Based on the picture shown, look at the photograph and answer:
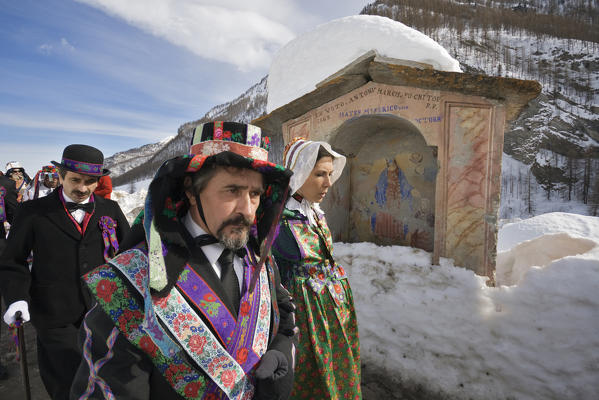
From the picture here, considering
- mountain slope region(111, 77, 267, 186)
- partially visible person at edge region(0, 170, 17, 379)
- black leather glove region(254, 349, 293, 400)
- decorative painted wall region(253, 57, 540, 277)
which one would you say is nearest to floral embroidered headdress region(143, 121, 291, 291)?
black leather glove region(254, 349, 293, 400)

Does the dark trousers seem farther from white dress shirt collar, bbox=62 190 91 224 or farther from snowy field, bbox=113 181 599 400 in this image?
snowy field, bbox=113 181 599 400

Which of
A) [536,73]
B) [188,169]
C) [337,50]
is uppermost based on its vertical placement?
[536,73]

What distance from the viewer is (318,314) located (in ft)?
7.49

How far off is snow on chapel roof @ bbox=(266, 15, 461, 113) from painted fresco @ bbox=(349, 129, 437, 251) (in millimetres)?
2984

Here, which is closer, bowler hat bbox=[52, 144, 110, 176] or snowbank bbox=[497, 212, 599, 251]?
bowler hat bbox=[52, 144, 110, 176]

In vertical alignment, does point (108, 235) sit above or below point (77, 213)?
below

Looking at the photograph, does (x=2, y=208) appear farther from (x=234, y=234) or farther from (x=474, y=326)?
(x=474, y=326)

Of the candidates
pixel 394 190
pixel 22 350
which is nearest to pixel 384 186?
pixel 394 190

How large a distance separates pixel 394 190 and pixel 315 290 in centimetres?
397

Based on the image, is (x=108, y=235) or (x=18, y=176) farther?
(x=18, y=176)

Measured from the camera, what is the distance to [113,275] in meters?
1.00

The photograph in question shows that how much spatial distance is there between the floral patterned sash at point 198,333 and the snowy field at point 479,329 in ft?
9.16

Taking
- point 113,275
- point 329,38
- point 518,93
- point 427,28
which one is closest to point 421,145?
point 518,93

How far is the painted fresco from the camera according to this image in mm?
5410
